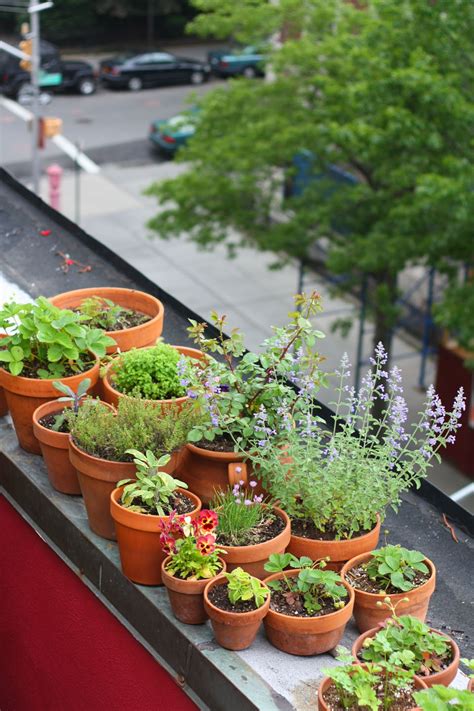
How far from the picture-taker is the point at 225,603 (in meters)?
3.74

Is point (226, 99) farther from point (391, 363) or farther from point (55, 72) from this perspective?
point (55, 72)

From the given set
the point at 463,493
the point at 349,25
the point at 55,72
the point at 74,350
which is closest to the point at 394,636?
the point at 74,350

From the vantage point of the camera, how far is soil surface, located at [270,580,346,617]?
12.5 feet

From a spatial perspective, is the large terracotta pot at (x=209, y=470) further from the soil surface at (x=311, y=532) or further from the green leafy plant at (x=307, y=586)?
the green leafy plant at (x=307, y=586)

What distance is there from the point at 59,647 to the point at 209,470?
3.33 ft

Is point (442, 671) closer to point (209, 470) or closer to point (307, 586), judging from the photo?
point (307, 586)

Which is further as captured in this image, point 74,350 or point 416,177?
point 416,177

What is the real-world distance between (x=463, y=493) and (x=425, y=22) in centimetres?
618

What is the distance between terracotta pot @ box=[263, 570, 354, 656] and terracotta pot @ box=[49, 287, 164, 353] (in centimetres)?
209

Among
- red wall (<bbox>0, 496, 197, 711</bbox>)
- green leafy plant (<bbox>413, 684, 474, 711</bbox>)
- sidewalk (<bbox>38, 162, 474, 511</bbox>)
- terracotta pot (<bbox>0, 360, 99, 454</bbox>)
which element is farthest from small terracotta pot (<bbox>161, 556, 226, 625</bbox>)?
sidewalk (<bbox>38, 162, 474, 511</bbox>)

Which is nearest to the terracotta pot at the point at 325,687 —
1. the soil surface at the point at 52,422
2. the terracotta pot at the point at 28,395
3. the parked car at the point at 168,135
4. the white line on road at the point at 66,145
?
the soil surface at the point at 52,422

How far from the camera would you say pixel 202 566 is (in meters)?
3.83

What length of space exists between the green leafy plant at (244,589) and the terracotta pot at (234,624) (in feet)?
0.09

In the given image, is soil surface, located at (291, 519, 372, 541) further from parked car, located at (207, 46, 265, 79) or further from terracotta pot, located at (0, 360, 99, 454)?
parked car, located at (207, 46, 265, 79)
